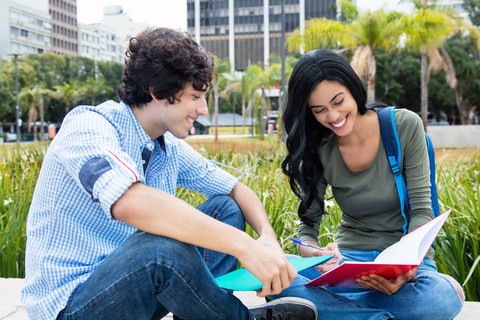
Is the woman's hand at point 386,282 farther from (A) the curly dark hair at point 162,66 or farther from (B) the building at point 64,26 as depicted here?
(B) the building at point 64,26

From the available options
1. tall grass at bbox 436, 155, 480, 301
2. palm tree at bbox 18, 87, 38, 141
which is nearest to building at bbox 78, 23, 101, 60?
palm tree at bbox 18, 87, 38, 141

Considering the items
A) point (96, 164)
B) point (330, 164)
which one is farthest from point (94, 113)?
point (330, 164)

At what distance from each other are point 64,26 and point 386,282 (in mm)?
88979

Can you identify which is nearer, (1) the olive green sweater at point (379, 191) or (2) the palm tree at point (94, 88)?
(1) the olive green sweater at point (379, 191)

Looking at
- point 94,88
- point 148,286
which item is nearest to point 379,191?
point 148,286

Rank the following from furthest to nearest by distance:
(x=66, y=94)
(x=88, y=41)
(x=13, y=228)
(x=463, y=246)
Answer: (x=88, y=41) < (x=66, y=94) < (x=13, y=228) < (x=463, y=246)

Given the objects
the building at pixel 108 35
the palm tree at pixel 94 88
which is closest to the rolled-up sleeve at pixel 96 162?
the palm tree at pixel 94 88

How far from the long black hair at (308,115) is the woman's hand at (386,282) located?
0.49 meters

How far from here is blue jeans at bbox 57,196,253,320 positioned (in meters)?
1.42

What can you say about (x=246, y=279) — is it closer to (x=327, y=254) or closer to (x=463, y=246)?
(x=327, y=254)

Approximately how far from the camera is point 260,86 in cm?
3694

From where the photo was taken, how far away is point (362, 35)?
21.2 meters

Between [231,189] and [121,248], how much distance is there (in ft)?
2.16

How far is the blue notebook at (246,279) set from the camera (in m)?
1.50
